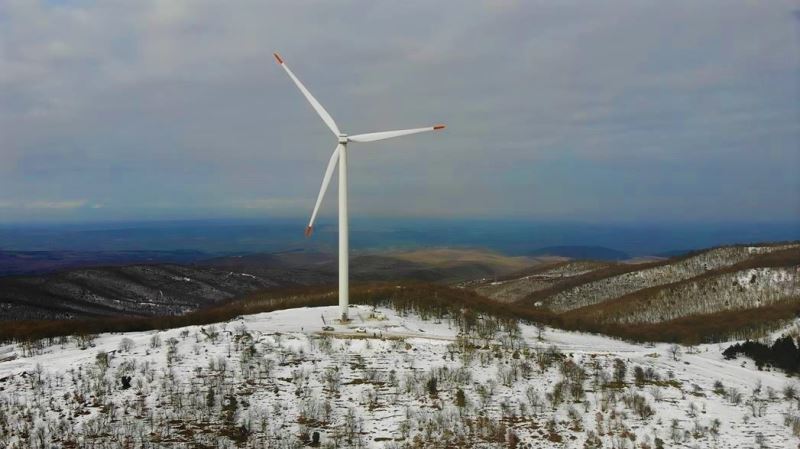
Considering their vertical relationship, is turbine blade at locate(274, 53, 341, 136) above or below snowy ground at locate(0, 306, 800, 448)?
above

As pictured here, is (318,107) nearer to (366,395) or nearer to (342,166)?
(342,166)

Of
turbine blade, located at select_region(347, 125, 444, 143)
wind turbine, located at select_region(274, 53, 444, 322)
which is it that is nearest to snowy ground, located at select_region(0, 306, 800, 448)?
wind turbine, located at select_region(274, 53, 444, 322)

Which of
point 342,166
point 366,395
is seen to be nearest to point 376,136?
point 342,166

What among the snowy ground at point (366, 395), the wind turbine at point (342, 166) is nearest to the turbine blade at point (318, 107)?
the wind turbine at point (342, 166)

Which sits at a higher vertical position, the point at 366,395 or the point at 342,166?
the point at 342,166

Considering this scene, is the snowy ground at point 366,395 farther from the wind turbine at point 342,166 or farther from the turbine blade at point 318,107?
the turbine blade at point 318,107

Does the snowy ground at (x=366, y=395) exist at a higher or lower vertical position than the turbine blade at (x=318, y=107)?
lower

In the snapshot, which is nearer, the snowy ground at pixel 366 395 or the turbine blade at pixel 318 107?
the snowy ground at pixel 366 395

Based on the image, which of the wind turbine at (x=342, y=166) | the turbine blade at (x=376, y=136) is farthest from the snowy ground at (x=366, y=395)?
the turbine blade at (x=376, y=136)

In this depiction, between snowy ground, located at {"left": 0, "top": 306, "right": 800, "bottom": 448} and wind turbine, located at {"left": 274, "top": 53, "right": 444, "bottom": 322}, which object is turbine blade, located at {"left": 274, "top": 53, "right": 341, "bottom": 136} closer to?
wind turbine, located at {"left": 274, "top": 53, "right": 444, "bottom": 322}

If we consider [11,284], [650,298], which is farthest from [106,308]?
[650,298]
